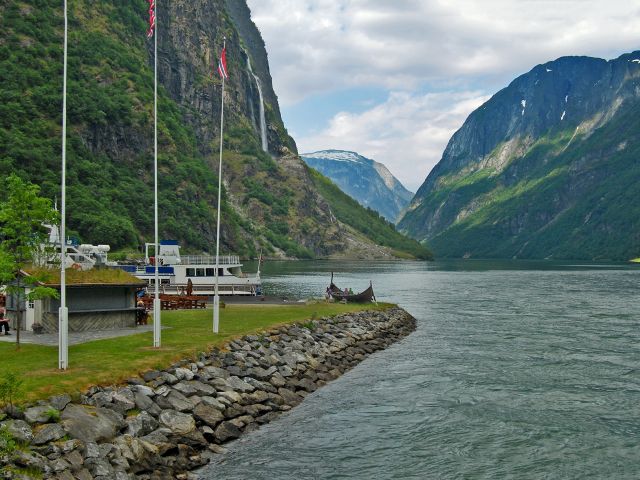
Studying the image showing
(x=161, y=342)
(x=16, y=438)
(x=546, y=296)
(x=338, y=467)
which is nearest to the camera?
(x=16, y=438)

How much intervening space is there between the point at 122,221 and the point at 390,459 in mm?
153884

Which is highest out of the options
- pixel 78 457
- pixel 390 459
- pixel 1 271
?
pixel 1 271

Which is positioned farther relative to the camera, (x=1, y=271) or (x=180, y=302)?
(x=180, y=302)

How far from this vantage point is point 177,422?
25.8 m

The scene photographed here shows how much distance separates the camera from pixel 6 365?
92.3ft

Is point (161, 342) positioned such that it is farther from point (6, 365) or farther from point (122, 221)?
point (122, 221)

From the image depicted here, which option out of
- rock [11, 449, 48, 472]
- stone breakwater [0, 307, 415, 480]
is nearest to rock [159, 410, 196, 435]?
stone breakwater [0, 307, 415, 480]

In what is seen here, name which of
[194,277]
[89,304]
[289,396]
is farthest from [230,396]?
[194,277]

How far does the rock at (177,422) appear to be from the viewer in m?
25.4

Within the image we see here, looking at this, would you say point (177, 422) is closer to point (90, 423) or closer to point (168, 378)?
point (168, 378)

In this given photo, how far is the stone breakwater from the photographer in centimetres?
2034

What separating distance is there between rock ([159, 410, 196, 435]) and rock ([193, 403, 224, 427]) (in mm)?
667

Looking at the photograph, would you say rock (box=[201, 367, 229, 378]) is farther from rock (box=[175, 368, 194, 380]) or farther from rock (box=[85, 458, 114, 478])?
rock (box=[85, 458, 114, 478])

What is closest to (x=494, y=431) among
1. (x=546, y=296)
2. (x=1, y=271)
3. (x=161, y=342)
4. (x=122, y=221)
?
(x=161, y=342)
